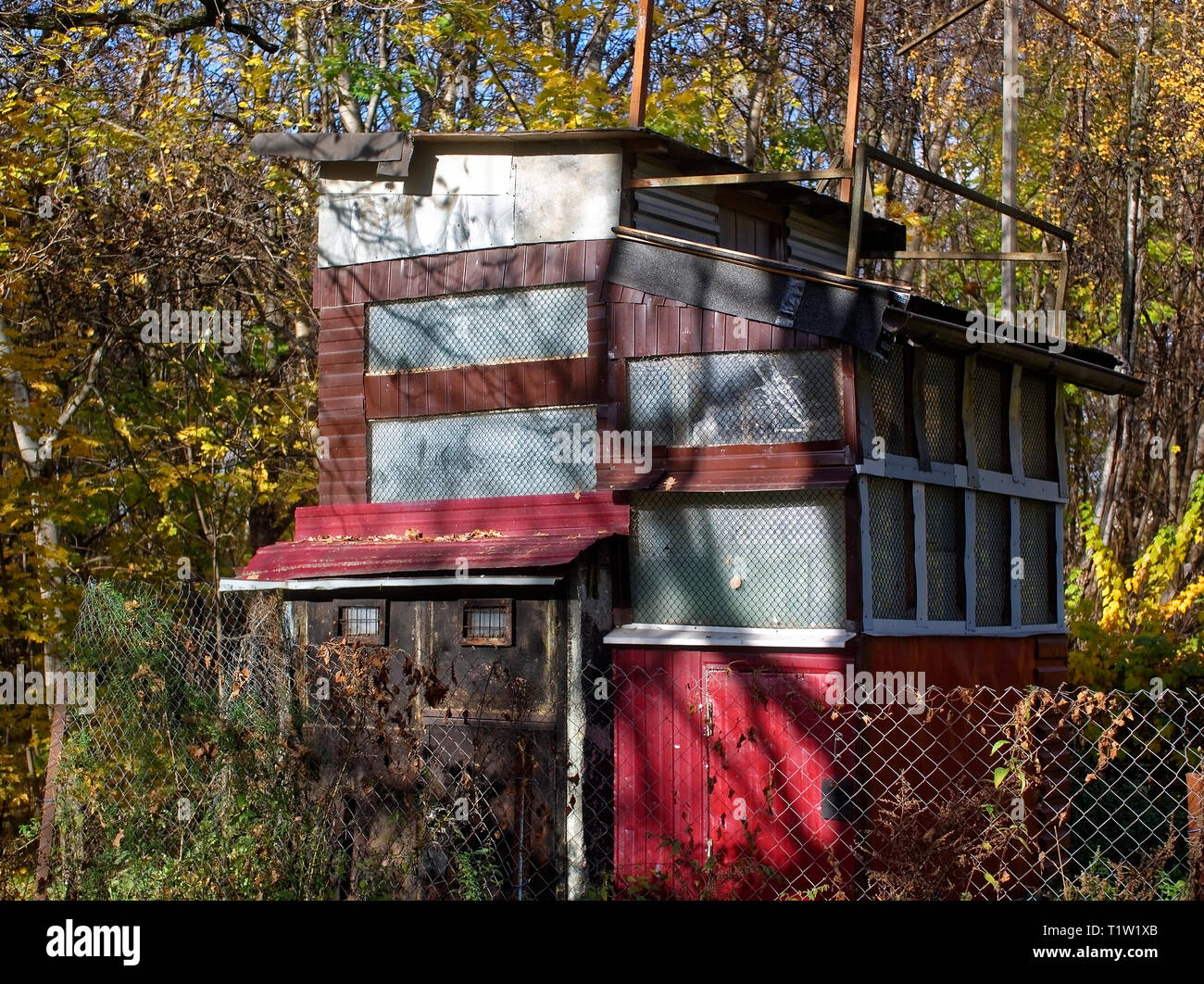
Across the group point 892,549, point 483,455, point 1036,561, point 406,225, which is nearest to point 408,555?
point 483,455

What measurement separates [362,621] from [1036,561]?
5708 millimetres

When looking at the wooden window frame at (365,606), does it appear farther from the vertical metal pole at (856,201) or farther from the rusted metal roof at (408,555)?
the vertical metal pole at (856,201)

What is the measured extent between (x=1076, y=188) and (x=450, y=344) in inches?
560

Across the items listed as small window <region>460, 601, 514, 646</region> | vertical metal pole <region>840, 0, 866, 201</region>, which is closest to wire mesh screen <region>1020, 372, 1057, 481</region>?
vertical metal pole <region>840, 0, 866, 201</region>

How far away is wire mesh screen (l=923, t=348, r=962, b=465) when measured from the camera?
10.2 meters

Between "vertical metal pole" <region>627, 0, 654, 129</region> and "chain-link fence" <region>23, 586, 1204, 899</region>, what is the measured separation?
4.05 m

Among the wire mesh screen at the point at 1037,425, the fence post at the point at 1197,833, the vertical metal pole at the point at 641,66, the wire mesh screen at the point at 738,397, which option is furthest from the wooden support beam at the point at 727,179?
the fence post at the point at 1197,833

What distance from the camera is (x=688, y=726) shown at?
9.42 meters

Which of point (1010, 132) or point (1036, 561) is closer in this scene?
point (1036, 561)

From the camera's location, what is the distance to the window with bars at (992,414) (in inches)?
427

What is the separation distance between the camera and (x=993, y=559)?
11.0 metres

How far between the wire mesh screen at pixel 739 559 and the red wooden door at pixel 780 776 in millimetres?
467

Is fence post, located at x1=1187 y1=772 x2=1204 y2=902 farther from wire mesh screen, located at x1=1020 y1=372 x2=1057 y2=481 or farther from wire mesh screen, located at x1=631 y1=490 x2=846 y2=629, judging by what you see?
wire mesh screen, located at x1=1020 y1=372 x2=1057 y2=481

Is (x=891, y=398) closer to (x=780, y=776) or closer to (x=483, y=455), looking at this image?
(x=780, y=776)
